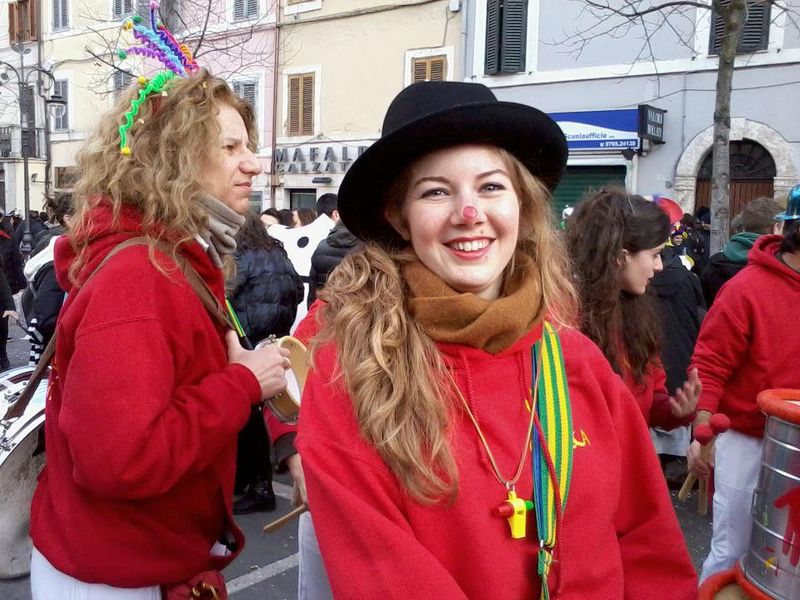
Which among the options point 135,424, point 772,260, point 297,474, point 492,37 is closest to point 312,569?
point 297,474

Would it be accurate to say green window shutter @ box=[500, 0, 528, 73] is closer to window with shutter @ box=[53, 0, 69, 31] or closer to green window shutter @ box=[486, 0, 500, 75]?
green window shutter @ box=[486, 0, 500, 75]

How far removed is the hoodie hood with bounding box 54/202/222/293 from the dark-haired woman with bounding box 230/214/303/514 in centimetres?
255

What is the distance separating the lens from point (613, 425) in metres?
1.60

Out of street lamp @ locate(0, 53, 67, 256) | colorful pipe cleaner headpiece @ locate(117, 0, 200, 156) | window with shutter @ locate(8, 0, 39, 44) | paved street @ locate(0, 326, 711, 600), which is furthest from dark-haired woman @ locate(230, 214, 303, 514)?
window with shutter @ locate(8, 0, 39, 44)

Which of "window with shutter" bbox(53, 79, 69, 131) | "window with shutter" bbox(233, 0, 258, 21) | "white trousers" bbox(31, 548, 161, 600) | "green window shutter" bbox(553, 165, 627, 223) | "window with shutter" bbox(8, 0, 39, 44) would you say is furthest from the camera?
"window with shutter" bbox(8, 0, 39, 44)

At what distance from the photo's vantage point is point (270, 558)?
3.89 m

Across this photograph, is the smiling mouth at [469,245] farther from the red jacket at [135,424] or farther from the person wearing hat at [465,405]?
the red jacket at [135,424]

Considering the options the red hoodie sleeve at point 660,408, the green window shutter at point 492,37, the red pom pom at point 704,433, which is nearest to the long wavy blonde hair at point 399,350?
the red pom pom at point 704,433

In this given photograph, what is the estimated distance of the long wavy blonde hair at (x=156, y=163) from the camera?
1825 millimetres

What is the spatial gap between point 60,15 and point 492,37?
1572 centimetres

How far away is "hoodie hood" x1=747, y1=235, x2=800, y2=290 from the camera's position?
2.78 m

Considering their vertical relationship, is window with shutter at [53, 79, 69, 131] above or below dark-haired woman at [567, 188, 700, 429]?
above

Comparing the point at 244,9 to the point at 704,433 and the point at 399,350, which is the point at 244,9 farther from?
the point at 399,350

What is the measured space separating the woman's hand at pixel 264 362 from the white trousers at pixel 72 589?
54 centimetres
